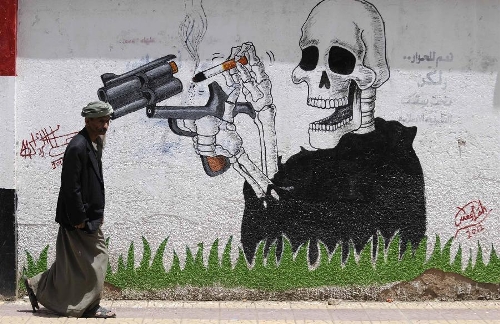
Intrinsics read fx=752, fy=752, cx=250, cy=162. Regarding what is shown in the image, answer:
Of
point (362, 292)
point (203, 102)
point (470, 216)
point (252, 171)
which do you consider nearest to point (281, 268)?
point (362, 292)

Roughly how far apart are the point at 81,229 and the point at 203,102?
64.2 inches

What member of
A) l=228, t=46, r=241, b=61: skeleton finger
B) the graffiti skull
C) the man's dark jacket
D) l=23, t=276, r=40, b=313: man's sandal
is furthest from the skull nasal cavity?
l=23, t=276, r=40, b=313: man's sandal

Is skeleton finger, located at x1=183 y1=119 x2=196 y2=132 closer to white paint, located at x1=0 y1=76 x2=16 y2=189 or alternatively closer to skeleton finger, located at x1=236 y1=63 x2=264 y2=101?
skeleton finger, located at x1=236 y1=63 x2=264 y2=101

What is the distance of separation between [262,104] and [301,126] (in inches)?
15.5

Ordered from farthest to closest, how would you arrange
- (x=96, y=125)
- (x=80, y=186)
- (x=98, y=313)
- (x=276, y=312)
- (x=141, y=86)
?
(x=141, y=86) < (x=276, y=312) < (x=98, y=313) < (x=96, y=125) < (x=80, y=186)

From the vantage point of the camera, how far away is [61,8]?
21.4ft

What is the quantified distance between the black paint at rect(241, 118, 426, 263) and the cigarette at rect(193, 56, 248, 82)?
965mm

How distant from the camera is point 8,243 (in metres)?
6.55

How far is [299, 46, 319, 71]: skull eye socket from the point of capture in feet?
21.6

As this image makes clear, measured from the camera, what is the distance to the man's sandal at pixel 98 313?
593 centimetres

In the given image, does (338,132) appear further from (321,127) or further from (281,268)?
(281,268)

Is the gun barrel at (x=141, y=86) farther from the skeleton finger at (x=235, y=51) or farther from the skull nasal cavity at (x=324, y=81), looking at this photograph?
the skull nasal cavity at (x=324, y=81)

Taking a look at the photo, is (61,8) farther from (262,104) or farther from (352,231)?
(352,231)

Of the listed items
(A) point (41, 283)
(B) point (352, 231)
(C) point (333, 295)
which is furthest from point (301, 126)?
(A) point (41, 283)
